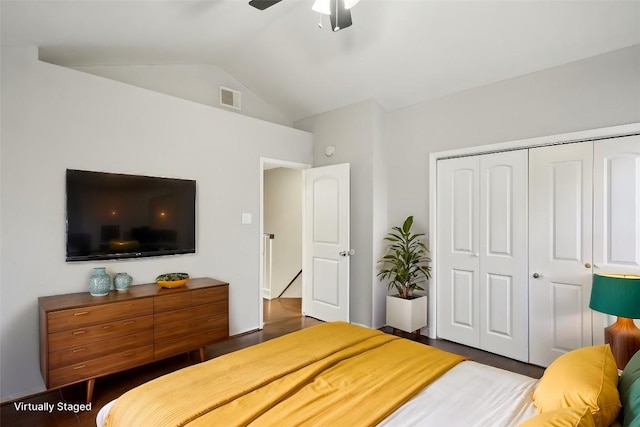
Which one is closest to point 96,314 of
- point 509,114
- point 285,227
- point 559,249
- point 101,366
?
point 101,366

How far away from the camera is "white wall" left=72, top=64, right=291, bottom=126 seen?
344 cm

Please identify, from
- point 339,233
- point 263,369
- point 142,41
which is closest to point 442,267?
point 339,233

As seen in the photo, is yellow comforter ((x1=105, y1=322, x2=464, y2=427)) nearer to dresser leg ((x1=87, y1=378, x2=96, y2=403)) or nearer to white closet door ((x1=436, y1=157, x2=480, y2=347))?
dresser leg ((x1=87, y1=378, x2=96, y2=403))

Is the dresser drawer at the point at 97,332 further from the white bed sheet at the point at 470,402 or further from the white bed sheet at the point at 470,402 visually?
the white bed sheet at the point at 470,402

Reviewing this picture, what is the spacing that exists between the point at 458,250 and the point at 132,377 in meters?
3.22

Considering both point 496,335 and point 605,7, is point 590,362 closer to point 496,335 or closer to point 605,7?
point 496,335

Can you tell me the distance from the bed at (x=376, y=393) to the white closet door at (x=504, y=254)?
169 cm

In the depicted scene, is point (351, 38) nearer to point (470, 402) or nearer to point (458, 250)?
point (458, 250)

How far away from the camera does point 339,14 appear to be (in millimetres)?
2184

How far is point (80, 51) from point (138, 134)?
808 mm

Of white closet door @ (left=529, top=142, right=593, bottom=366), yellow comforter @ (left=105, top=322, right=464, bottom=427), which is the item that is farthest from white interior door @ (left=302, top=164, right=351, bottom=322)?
yellow comforter @ (left=105, top=322, right=464, bottom=427)

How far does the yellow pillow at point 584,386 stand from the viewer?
3.70ft

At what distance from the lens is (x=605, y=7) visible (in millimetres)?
2391

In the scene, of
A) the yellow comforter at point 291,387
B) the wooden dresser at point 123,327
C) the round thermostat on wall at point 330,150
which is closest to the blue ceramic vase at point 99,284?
the wooden dresser at point 123,327
